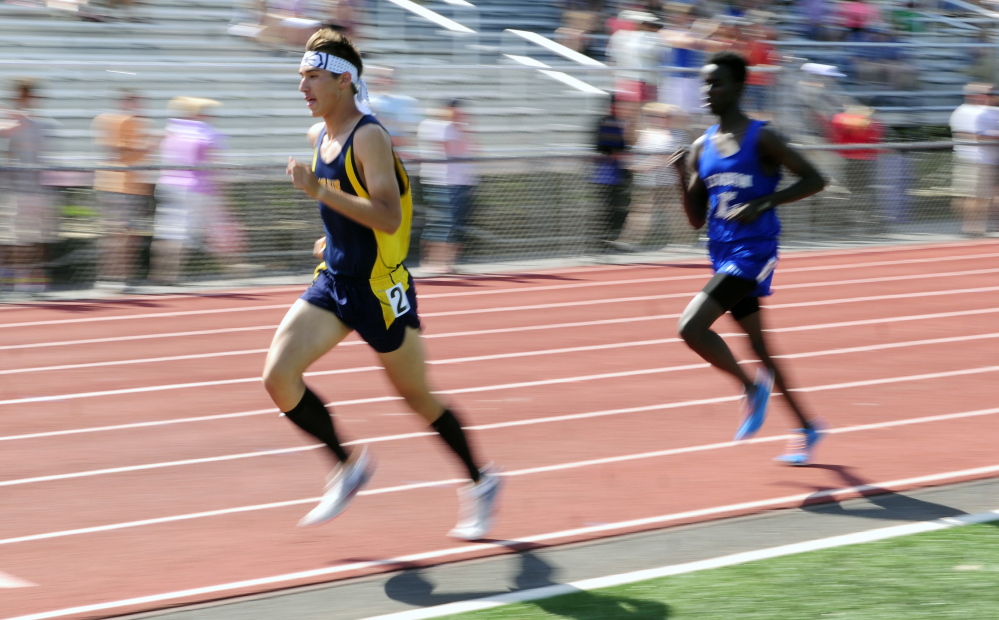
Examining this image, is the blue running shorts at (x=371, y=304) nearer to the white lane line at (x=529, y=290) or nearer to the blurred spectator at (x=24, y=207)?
the white lane line at (x=529, y=290)

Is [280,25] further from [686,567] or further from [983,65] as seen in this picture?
[686,567]

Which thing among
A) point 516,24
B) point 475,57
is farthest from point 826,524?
point 516,24

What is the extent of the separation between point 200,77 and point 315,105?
11.0m

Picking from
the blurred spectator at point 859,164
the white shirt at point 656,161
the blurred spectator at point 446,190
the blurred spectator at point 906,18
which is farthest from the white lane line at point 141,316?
Answer: the blurred spectator at point 906,18

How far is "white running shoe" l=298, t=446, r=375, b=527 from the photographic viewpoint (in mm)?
5273

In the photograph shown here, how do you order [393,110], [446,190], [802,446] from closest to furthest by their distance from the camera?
[802,446] → [446,190] → [393,110]

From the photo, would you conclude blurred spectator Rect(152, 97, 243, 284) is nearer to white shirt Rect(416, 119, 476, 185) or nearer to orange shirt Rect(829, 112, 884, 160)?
white shirt Rect(416, 119, 476, 185)

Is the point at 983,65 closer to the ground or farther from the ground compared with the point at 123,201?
farther from the ground

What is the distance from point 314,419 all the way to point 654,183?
9.85 meters

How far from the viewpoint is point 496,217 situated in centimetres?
1394

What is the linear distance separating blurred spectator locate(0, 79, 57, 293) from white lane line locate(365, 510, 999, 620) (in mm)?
8596

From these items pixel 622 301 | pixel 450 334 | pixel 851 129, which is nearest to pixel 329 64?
pixel 450 334

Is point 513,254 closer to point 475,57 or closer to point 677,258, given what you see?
point 677,258

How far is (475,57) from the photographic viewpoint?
728 inches
